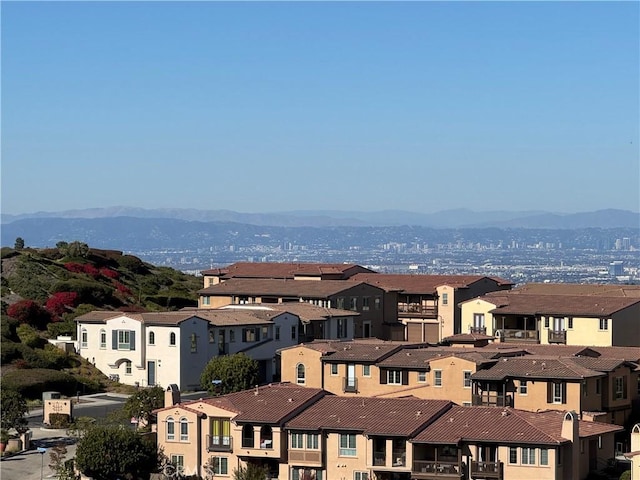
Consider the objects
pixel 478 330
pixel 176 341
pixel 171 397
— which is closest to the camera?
pixel 171 397

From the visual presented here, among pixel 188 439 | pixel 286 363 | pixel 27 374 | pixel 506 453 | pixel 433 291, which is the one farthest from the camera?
pixel 433 291

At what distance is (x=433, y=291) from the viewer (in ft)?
247

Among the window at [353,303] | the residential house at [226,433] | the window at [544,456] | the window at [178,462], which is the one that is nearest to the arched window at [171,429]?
the residential house at [226,433]

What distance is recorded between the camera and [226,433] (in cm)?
4356

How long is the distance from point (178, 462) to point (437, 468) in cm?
797

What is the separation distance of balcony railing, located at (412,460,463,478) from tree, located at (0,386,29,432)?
1371 centimetres

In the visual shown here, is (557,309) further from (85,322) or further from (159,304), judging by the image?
(159,304)

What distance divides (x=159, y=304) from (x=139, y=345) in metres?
19.6

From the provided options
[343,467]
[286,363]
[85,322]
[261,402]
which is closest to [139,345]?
[85,322]

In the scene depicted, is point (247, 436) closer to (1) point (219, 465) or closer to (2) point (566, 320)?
(1) point (219, 465)

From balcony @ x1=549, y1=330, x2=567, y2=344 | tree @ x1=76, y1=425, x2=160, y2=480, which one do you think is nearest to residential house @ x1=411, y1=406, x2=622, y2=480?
tree @ x1=76, y1=425, x2=160, y2=480

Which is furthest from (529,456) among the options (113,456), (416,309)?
(416,309)

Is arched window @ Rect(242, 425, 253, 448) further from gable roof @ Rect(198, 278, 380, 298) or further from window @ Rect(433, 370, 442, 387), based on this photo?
gable roof @ Rect(198, 278, 380, 298)

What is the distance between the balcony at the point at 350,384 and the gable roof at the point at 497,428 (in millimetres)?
8407
